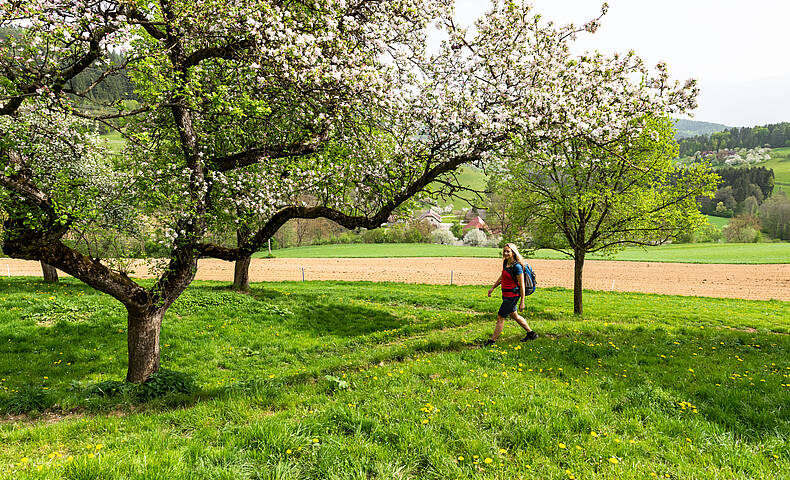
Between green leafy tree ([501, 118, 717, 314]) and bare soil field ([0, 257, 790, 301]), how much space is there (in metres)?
12.9

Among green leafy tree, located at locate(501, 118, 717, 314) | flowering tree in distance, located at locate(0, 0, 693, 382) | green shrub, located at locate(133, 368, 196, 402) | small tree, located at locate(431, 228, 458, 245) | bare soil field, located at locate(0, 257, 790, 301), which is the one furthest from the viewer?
small tree, located at locate(431, 228, 458, 245)

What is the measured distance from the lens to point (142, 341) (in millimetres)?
8273

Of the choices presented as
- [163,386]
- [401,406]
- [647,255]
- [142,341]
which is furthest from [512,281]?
[647,255]

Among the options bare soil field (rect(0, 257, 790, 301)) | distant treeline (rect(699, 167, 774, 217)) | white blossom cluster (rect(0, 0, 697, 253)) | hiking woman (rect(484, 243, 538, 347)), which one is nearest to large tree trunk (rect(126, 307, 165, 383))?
white blossom cluster (rect(0, 0, 697, 253))

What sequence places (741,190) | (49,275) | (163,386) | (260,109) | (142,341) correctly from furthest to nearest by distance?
(741,190) < (49,275) < (142,341) < (163,386) < (260,109)

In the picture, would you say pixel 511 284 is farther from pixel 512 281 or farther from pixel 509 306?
pixel 509 306

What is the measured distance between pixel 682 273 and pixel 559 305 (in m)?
25.3

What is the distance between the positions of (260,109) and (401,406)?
5.64m

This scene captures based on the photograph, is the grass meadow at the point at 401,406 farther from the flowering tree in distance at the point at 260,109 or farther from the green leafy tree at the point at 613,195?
the green leafy tree at the point at 613,195

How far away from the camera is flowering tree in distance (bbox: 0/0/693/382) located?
6230mm

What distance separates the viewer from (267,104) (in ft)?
25.8

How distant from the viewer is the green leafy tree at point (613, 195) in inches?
558

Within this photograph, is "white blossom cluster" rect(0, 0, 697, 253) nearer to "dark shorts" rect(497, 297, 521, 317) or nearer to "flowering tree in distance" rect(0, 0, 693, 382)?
"flowering tree in distance" rect(0, 0, 693, 382)

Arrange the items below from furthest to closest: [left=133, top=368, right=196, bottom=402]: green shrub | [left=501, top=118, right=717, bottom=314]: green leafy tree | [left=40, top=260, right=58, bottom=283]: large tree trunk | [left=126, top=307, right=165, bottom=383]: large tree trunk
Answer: [left=40, top=260, right=58, bottom=283]: large tree trunk → [left=501, top=118, right=717, bottom=314]: green leafy tree → [left=126, top=307, right=165, bottom=383]: large tree trunk → [left=133, top=368, right=196, bottom=402]: green shrub
